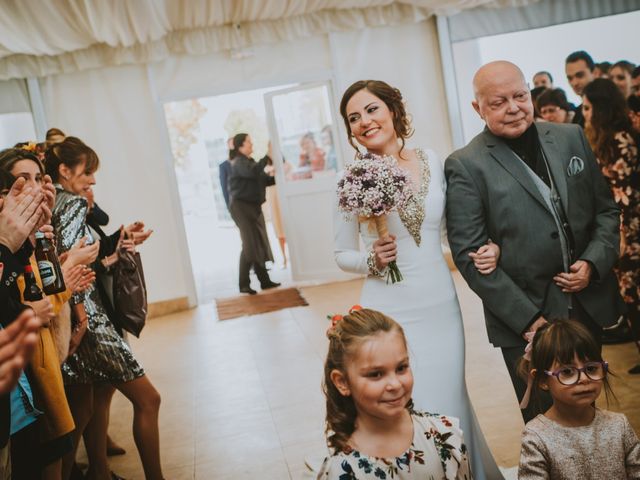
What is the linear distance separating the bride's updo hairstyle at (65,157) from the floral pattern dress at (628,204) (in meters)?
3.13

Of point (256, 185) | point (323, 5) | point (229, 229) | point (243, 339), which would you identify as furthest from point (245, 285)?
point (229, 229)

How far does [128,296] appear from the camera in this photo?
3.57 meters

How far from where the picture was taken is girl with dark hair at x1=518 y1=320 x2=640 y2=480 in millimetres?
2193

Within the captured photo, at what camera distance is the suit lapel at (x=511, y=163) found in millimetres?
2588

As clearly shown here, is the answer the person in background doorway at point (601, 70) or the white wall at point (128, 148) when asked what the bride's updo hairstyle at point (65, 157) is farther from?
the person in background doorway at point (601, 70)

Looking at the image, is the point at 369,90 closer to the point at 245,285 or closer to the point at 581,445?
the point at 581,445

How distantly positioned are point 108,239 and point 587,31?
7138mm

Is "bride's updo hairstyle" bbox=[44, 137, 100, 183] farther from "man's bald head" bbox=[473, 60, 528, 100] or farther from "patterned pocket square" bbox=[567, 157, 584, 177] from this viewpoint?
"patterned pocket square" bbox=[567, 157, 584, 177]

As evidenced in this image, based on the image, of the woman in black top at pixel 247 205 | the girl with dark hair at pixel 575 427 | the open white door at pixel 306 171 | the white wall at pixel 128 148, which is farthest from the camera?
the woman in black top at pixel 247 205

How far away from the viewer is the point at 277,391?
205 inches

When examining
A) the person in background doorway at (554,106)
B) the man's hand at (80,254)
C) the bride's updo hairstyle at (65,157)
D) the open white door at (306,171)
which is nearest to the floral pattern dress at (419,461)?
the man's hand at (80,254)

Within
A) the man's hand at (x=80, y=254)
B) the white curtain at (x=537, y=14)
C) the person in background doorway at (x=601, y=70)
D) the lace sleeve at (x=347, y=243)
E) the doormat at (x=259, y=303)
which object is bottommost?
the doormat at (x=259, y=303)

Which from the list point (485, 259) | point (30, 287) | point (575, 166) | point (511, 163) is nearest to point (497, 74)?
point (511, 163)

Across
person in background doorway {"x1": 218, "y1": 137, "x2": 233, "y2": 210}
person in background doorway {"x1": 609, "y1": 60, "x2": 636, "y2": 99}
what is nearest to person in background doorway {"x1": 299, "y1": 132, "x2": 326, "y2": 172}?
person in background doorway {"x1": 218, "y1": 137, "x2": 233, "y2": 210}
